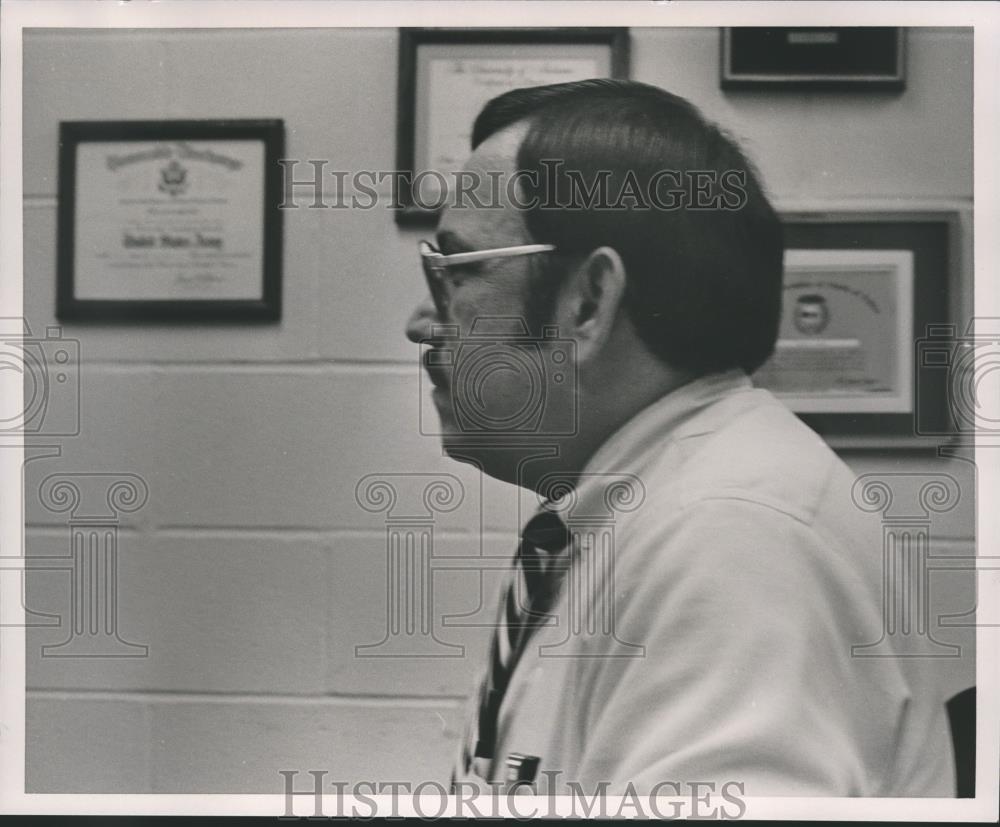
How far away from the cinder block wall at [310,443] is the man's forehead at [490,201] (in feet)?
0.23

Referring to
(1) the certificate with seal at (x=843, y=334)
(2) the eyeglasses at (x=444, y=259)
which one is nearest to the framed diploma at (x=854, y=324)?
(1) the certificate with seal at (x=843, y=334)

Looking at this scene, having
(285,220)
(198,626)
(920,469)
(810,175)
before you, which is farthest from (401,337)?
(920,469)

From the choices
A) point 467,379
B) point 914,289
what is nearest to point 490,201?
point 467,379

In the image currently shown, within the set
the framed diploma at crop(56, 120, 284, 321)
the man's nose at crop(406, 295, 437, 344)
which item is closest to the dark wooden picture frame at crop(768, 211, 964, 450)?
the man's nose at crop(406, 295, 437, 344)

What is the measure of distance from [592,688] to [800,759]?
272mm

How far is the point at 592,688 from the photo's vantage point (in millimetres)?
1372

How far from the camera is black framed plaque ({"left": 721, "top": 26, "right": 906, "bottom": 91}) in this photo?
141cm

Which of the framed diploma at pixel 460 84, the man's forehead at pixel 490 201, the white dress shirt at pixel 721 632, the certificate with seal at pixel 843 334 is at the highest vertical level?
the framed diploma at pixel 460 84

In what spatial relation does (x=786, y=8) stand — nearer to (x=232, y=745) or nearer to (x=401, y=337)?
(x=401, y=337)

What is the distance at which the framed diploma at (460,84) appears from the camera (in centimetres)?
141

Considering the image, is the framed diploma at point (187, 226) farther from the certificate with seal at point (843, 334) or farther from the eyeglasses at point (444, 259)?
the certificate with seal at point (843, 334)

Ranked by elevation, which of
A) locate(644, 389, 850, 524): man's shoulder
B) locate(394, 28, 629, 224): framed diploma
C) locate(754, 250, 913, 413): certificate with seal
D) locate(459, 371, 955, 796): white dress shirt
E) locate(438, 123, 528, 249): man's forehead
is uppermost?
locate(394, 28, 629, 224): framed diploma

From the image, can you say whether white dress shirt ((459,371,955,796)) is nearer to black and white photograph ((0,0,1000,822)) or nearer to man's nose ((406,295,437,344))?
black and white photograph ((0,0,1000,822))

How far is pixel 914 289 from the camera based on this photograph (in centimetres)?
142
